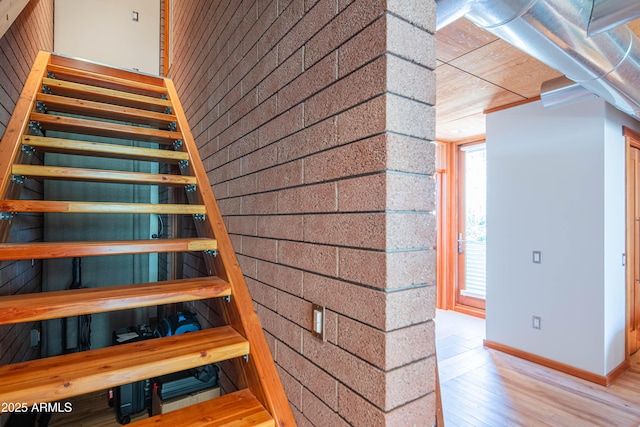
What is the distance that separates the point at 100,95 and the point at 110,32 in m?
2.35

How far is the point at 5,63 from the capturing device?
1918 mm

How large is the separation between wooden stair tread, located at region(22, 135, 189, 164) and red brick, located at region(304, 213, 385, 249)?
1399mm

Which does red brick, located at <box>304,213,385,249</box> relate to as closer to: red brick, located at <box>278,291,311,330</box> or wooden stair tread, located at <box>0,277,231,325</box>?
red brick, located at <box>278,291,311,330</box>

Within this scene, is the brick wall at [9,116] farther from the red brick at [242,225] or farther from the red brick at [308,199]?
the red brick at [308,199]

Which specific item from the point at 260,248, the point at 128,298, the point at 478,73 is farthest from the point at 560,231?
the point at 128,298

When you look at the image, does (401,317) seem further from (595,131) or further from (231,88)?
(595,131)

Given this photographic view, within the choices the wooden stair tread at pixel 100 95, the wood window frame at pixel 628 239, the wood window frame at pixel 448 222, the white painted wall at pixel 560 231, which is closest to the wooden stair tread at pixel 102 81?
the wooden stair tread at pixel 100 95

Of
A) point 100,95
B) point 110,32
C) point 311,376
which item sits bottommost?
point 311,376

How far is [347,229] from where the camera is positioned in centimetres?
92

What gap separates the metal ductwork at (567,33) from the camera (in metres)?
1.20

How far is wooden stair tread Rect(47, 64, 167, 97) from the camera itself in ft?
8.45

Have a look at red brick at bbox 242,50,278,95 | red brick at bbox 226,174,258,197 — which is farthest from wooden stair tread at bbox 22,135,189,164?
red brick at bbox 242,50,278,95

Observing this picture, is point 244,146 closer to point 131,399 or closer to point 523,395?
point 131,399

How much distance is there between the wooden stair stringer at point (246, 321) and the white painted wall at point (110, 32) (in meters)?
3.31
